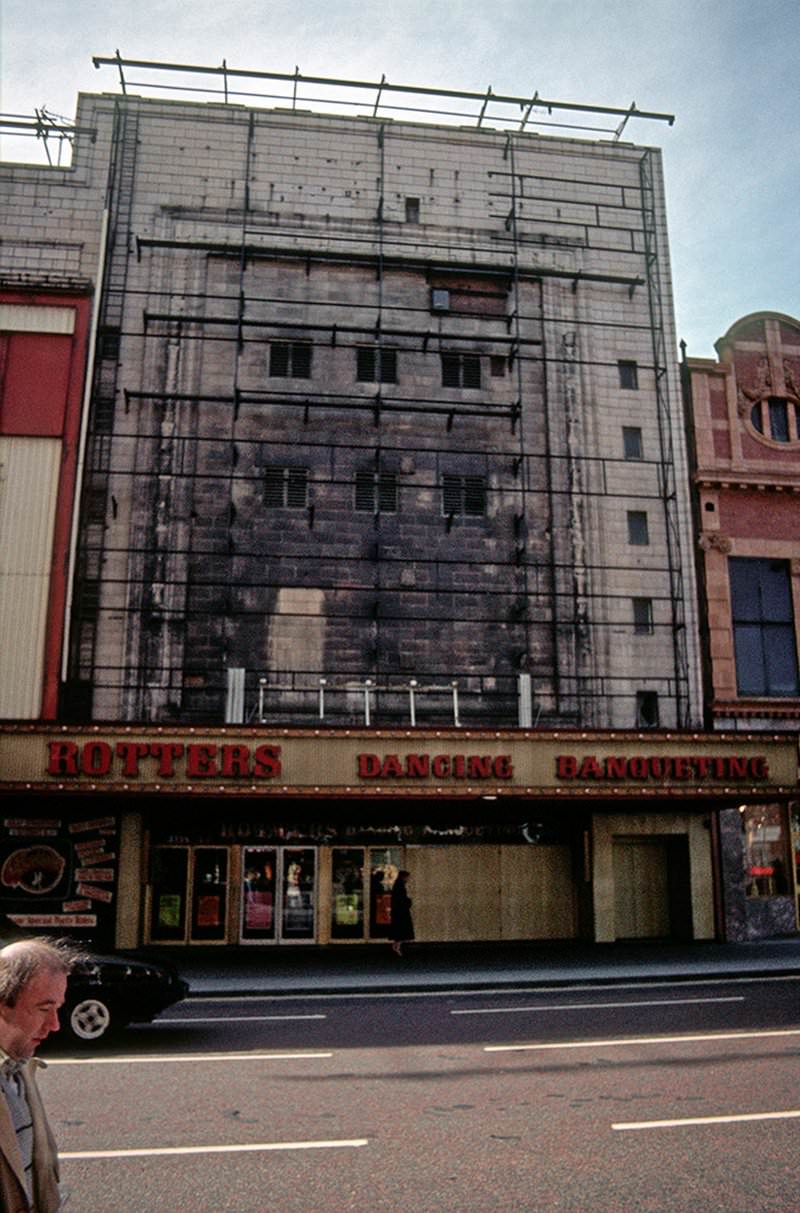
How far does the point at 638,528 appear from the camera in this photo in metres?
27.2

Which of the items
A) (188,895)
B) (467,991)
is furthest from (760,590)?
(188,895)

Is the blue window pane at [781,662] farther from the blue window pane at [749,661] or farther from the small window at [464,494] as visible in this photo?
the small window at [464,494]

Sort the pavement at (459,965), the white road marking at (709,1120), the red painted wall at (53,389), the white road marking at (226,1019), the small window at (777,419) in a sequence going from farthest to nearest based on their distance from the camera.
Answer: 1. the small window at (777,419)
2. the red painted wall at (53,389)
3. the pavement at (459,965)
4. the white road marking at (226,1019)
5. the white road marking at (709,1120)

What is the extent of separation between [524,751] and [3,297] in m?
17.0

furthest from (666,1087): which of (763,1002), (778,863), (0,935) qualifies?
(778,863)

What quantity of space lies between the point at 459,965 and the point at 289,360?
1588cm

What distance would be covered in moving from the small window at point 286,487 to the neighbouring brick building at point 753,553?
10.7 metres

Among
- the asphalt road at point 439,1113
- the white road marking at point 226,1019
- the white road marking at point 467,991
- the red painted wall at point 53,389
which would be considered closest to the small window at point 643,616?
the white road marking at point 467,991

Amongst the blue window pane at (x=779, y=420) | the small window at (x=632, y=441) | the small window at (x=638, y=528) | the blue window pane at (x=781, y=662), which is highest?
the blue window pane at (x=779, y=420)

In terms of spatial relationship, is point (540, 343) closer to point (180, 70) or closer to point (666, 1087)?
point (180, 70)

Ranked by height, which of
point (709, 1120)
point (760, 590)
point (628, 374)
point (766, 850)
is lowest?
point (709, 1120)

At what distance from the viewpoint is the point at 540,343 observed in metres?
27.8

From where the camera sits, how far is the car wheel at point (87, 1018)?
40.2 ft

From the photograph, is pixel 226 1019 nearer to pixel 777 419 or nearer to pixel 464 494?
pixel 464 494
